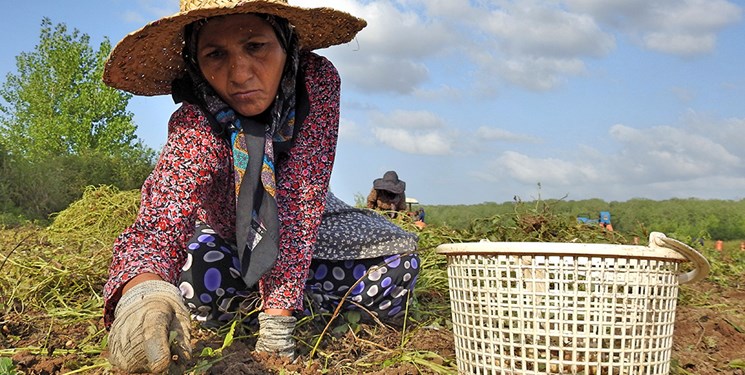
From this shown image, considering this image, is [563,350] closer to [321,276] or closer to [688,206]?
[321,276]

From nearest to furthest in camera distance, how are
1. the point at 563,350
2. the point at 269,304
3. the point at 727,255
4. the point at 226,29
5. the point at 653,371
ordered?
the point at 563,350
the point at 653,371
the point at 226,29
the point at 269,304
the point at 727,255

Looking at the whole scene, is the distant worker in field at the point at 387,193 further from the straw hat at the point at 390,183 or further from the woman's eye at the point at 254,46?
the woman's eye at the point at 254,46

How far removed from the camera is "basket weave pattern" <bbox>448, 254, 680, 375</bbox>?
158cm

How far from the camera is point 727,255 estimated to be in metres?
5.09

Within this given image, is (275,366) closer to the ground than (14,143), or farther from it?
closer to the ground

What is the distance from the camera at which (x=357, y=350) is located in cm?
228

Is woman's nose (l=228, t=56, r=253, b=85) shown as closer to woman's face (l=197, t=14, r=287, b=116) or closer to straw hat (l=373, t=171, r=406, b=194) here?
woman's face (l=197, t=14, r=287, b=116)

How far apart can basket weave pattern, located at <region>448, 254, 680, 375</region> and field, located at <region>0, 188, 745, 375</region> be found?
37 centimetres

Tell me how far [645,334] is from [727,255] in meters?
3.99

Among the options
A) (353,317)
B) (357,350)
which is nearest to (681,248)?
(357,350)

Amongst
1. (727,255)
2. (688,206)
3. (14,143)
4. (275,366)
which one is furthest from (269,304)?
(14,143)

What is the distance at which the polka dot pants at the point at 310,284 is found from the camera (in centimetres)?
239

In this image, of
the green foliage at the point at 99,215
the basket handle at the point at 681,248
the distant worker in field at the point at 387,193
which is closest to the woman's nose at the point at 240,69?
the basket handle at the point at 681,248

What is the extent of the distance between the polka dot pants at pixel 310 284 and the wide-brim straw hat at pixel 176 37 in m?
0.63
